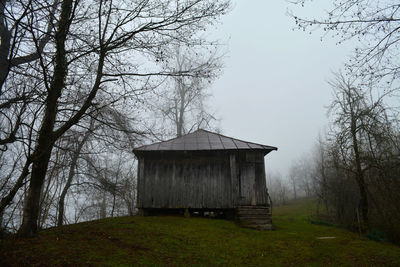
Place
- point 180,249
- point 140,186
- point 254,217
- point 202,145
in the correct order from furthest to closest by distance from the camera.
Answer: point 202,145 → point 140,186 → point 254,217 → point 180,249

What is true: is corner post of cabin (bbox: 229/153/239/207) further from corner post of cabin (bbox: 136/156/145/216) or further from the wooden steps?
corner post of cabin (bbox: 136/156/145/216)

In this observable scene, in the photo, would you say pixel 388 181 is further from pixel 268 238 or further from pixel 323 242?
pixel 268 238

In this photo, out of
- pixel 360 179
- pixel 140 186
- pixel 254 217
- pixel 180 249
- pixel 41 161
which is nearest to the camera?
pixel 41 161

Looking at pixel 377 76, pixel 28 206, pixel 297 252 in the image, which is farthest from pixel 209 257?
pixel 377 76

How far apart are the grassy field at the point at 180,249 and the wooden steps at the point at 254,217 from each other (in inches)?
57.1

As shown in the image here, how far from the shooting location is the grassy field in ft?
21.1

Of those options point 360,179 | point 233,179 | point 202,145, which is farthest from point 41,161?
point 360,179

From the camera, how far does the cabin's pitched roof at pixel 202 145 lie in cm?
1527

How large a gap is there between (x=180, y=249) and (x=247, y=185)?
24.0 ft

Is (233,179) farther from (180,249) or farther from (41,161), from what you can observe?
(41,161)

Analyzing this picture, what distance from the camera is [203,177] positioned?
603 inches

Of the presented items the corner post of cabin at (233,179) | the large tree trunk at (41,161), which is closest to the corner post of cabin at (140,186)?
the corner post of cabin at (233,179)

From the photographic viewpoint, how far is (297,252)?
9227 mm

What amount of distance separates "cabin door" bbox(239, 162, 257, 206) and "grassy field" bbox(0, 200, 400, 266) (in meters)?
2.65
